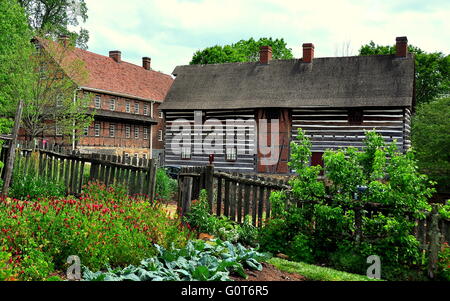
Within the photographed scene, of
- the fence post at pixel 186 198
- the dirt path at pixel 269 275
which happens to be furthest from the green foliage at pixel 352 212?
the dirt path at pixel 269 275

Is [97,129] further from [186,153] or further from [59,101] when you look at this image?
[186,153]

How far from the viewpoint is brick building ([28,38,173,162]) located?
138 feet

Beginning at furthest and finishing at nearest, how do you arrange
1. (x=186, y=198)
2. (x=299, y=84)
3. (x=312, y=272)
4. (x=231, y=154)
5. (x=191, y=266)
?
(x=231, y=154)
(x=299, y=84)
(x=186, y=198)
(x=312, y=272)
(x=191, y=266)

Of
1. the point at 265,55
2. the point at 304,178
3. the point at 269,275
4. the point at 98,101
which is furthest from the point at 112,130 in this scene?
the point at 269,275

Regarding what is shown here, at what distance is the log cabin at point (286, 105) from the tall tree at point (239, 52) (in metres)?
12.8

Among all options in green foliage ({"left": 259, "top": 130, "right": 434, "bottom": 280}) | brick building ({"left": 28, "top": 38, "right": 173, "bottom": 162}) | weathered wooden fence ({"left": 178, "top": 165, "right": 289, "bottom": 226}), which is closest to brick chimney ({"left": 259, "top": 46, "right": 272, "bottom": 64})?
brick building ({"left": 28, "top": 38, "right": 173, "bottom": 162})

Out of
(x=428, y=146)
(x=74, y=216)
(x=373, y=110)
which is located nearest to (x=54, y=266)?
(x=74, y=216)

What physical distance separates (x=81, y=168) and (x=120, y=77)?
3434 cm

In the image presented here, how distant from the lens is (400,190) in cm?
881

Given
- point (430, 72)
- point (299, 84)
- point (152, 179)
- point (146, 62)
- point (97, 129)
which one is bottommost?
point (152, 179)

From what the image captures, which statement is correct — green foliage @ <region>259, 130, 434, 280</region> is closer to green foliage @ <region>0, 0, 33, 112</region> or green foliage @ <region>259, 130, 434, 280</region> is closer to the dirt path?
the dirt path

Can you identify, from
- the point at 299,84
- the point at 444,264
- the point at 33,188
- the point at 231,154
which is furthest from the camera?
the point at 231,154

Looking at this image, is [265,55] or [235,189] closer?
[235,189]

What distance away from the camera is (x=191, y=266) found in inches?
243
